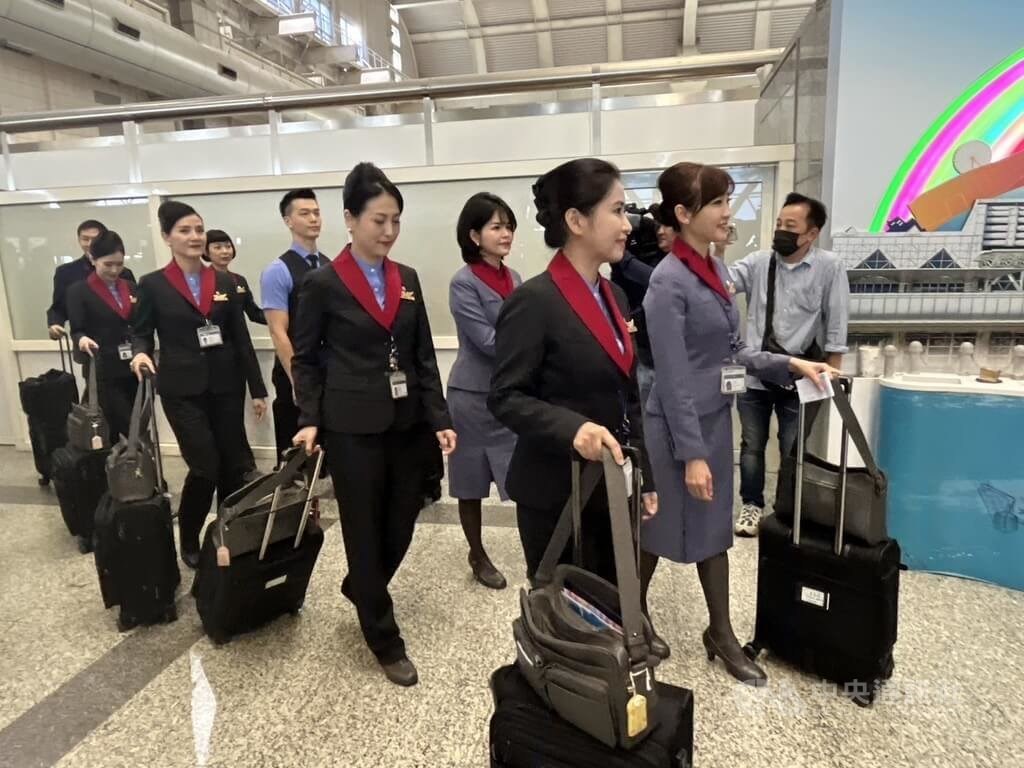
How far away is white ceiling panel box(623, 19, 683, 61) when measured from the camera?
10.8m

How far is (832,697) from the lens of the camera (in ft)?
6.04

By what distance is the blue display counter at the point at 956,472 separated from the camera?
2369mm

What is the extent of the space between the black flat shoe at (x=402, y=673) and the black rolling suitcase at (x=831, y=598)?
1097 mm

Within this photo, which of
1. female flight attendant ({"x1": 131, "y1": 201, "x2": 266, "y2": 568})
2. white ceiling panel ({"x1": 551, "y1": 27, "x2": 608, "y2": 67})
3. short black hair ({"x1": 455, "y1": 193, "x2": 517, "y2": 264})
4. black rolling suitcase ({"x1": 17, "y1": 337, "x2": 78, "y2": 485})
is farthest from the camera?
white ceiling panel ({"x1": 551, "y1": 27, "x2": 608, "y2": 67})

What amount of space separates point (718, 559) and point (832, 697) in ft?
1.62

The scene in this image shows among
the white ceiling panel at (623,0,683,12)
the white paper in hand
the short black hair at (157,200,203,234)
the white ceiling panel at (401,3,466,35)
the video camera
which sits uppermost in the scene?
the white ceiling panel at (401,3,466,35)

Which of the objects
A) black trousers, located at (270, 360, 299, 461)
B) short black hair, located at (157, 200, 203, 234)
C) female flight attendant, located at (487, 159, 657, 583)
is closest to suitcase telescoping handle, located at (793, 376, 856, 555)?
female flight attendant, located at (487, 159, 657, 583)

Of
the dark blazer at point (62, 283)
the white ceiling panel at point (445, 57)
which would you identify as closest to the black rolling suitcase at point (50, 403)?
the dark blazer at point (62, 283)

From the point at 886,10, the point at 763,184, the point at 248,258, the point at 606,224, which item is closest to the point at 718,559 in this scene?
the point at 606,224

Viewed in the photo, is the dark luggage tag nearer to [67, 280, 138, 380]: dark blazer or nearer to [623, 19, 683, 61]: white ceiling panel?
[67, 280, 138, 380]: dark blazer

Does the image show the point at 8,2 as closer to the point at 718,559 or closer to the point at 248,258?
the point at 248,258

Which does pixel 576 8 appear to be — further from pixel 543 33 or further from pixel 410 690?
pixel 410 690

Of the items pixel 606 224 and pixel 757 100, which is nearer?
pixel 606 224

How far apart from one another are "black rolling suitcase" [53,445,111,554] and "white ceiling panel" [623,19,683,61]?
10.9m
